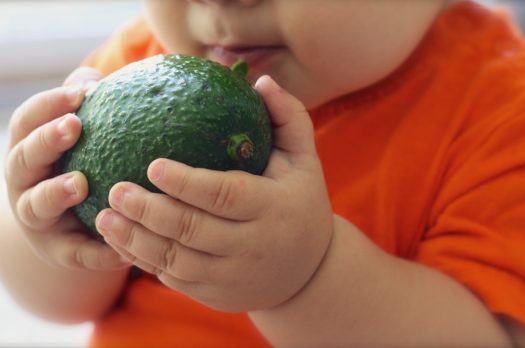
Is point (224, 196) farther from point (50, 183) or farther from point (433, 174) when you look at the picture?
point (433, 174)

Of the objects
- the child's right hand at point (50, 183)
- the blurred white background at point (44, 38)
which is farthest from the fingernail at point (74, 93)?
the blurred white background at point (44, 38)

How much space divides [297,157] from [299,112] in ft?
0.14

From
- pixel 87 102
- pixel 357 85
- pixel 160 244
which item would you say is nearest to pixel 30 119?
pixel 87 102

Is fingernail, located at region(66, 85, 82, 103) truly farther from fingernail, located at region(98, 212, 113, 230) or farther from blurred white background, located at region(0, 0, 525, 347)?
blurred white background, located at region(0, 0, 525, 347)

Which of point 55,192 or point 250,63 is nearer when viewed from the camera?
point 55,192

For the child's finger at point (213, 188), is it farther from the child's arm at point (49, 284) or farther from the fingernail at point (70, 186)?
the child's arm at point (49, 284)

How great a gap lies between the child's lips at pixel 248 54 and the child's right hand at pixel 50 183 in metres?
0.17

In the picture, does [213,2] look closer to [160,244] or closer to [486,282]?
[160,244]

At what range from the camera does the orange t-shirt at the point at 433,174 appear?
2.61ft

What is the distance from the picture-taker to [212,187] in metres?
0.56

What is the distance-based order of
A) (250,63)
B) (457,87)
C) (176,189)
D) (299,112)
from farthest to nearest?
(457,87)
(250,63)
(299,112)
(176,189)

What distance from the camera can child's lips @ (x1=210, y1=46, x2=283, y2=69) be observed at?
30.2 inches

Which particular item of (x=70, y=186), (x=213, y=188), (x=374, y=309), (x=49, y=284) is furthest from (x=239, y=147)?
(x=49, y=284)

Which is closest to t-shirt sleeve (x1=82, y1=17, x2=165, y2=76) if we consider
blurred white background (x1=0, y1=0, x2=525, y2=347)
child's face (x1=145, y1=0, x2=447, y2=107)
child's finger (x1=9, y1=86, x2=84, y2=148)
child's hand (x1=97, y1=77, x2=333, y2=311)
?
child's face (x1=145, y1=0, x2=447, y2=107)
